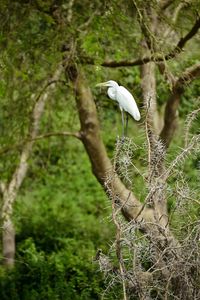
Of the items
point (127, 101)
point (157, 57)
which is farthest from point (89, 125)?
point (127, 101)

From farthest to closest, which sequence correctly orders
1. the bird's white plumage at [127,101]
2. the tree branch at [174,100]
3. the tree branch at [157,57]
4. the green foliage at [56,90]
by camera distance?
1. the tree branch at [174,100]
2. the green foliage at [56,90]
3. the tree branch at [157,57]
4. the bird's white plumage at [127,101]

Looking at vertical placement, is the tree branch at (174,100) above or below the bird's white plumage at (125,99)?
above

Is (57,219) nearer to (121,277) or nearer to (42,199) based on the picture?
(42,199)

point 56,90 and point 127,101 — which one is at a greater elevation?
point 56,90

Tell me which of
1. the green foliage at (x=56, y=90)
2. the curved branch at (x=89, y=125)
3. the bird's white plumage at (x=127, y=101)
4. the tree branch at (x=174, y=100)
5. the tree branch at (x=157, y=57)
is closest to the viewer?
the bird's white plumage at (x=127, y=101)

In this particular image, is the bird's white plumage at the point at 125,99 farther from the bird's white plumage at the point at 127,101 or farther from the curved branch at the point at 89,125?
the curved branch at the point at 89,125

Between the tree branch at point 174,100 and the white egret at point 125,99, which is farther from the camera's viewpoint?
the tree branch at point 174,100

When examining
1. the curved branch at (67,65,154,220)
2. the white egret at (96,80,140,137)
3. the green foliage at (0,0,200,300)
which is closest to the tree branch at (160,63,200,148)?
the green foliage at (0,0,200,300)

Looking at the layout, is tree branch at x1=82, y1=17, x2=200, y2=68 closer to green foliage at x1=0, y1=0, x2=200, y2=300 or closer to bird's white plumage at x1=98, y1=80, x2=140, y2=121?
green foliage at x1=0, y1=0, x2=200, y2=300

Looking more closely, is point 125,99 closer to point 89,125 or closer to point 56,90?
point 89,125

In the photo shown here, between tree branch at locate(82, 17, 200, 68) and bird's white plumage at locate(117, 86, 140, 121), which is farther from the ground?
tree branch at locate(82, 17, 200, 68)

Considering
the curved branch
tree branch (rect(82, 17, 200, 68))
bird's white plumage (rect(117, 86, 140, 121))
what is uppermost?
tree branch (rect(82, 17, 200, 68))

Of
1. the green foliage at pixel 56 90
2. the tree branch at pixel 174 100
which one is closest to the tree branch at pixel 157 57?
the green foliage at pixel 56 90

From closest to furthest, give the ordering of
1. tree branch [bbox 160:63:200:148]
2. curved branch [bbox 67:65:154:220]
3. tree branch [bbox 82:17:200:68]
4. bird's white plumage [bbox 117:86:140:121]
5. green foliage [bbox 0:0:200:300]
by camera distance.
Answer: bird's white plumage [bbox 117:86:140:121], tree branch [bbox 82:17:200:68], green foliage [bbox 0:0:200:300], tree branch [bbox 160:63:200:148], curved branch [bbox 67:65:154:220]
